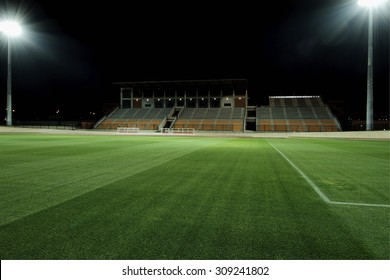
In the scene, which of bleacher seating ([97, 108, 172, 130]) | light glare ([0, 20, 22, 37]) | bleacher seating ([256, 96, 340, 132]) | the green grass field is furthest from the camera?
bleacher seating ([97, 108, 172, 130])

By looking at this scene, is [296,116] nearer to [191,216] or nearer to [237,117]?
[237,117]

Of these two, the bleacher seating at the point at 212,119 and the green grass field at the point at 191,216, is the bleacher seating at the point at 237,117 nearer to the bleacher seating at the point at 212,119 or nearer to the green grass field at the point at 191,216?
the bleacher seating at the point at 212,119

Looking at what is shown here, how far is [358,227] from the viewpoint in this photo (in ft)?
13.5

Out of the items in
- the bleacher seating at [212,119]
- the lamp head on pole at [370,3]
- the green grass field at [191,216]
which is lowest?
the green grass field at [191,216]

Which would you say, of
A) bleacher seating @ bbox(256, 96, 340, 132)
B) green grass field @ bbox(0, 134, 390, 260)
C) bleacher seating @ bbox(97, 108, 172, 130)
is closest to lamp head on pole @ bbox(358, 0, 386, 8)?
green grass field @ bbox(0, 134, 390, 260)

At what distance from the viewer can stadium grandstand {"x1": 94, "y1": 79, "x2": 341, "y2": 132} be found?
59300 millimetres

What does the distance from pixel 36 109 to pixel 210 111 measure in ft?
228

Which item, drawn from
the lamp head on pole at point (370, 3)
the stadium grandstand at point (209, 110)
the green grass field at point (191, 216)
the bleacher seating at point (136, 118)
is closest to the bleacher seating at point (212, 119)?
the stadium grandstand at point (209, 110)

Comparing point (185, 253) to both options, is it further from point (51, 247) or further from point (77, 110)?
point (77, 110)

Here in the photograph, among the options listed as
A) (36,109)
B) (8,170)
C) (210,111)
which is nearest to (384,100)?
(210,111)

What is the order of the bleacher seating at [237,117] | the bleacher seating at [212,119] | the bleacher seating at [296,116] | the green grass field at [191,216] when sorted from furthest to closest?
1. the bleacher seating at [212,119]
2. the bleacher seating at [237,117]
3. the bleacher seating at [296,116]
4. the green grass field at [191,216]

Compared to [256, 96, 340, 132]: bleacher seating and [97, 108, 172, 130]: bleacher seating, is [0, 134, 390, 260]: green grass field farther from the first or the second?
[97, 108, 172, 130]: bleacher seating

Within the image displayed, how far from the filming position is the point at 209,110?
67.8 m

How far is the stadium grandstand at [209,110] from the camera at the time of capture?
5930cm
